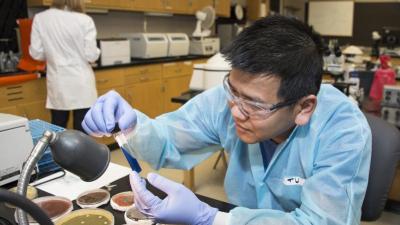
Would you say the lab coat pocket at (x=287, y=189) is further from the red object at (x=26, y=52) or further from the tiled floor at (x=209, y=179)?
the red object at (x=26, y=52)

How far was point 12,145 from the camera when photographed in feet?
Result: 3.53

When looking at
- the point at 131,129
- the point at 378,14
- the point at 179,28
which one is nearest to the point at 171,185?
the point at 131,129

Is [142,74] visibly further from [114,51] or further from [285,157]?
[285,157]

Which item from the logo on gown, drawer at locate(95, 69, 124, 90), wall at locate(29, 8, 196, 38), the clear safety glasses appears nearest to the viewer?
the clear safety glasses

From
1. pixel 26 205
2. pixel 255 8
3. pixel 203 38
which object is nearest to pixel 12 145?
pixel 26 205

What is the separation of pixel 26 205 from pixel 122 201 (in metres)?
0.51

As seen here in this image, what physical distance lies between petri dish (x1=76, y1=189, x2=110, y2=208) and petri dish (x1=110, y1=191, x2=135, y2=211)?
1.0 inches

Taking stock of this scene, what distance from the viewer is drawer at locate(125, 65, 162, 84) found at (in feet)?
12.1

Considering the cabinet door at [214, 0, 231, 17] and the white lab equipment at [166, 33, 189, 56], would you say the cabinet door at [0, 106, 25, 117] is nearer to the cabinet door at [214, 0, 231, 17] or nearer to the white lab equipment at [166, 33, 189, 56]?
the white lab equipment at [166, 33, 189, 56]

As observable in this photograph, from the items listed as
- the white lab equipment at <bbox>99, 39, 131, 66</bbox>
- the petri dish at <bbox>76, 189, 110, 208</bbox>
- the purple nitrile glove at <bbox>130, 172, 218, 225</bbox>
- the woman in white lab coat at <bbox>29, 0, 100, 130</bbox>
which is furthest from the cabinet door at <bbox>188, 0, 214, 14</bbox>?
the purple nitrile glove at <bbox>130, 172, 218, 225</bbox>

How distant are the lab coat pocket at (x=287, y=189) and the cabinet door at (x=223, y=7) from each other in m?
4.65

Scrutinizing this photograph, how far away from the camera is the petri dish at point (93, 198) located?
3.21 feet

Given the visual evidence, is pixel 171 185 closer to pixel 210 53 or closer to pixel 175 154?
pixel 175 154

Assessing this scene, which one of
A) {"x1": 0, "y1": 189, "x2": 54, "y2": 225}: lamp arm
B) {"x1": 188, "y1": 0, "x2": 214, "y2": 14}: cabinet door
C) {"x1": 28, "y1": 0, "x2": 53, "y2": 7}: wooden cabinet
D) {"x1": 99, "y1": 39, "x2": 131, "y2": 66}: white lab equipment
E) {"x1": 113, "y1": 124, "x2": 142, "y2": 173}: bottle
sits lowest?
{"x1": 113, "y1": 124, "x2": 142, "y2": 173}: bottle
